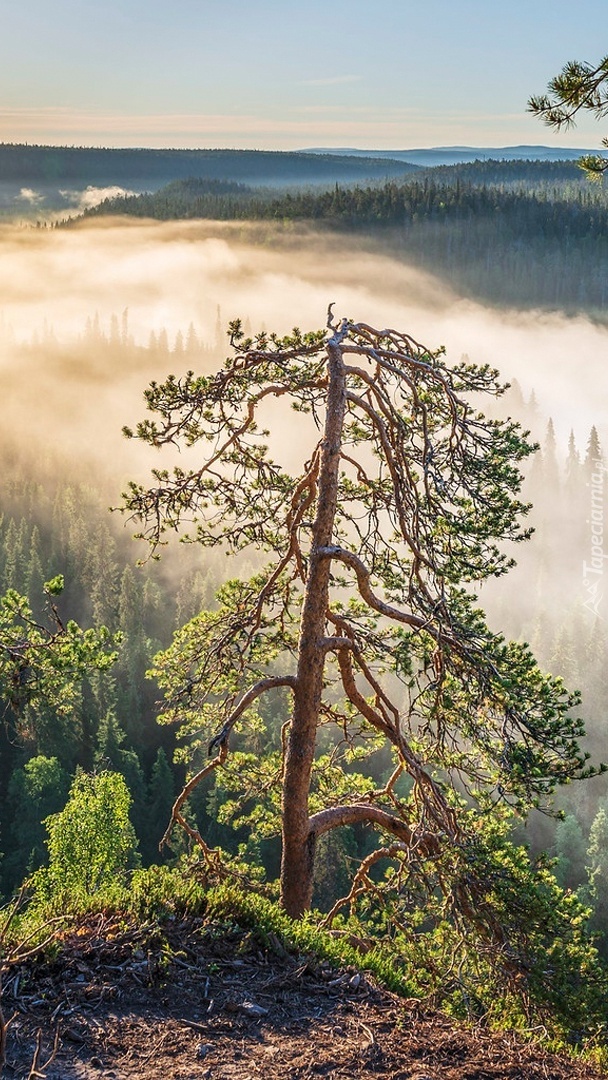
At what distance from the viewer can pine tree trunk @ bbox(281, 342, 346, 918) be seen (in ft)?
29.2

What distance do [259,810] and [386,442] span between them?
16.9 ft

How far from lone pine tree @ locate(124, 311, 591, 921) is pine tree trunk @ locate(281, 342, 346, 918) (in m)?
0.02

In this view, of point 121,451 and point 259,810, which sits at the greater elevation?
point 259,810

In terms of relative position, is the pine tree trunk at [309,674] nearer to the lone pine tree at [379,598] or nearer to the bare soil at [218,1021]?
the lone pine tree at [379,598]

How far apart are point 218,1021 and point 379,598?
4574 millimetres

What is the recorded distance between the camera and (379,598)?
977cm

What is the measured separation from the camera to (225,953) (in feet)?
23.4

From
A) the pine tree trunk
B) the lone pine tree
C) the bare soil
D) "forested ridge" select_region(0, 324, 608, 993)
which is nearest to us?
the bare soil

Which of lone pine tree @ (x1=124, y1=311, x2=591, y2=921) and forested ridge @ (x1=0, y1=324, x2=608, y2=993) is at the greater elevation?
lone pine tree @ (x1=124, y1=311, x2=591, y2=921)

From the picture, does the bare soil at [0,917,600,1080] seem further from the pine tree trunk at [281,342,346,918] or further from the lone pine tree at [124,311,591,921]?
the pine tree trunk at [281,342,346,918]

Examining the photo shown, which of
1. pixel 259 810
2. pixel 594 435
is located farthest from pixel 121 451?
pixel 259 810

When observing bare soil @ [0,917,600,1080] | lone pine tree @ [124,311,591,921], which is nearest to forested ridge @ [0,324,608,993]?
lone pine tree @ [124,311,591,921]

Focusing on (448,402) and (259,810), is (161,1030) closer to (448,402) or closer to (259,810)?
(259,810)

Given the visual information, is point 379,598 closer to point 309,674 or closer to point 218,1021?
point 309,674
